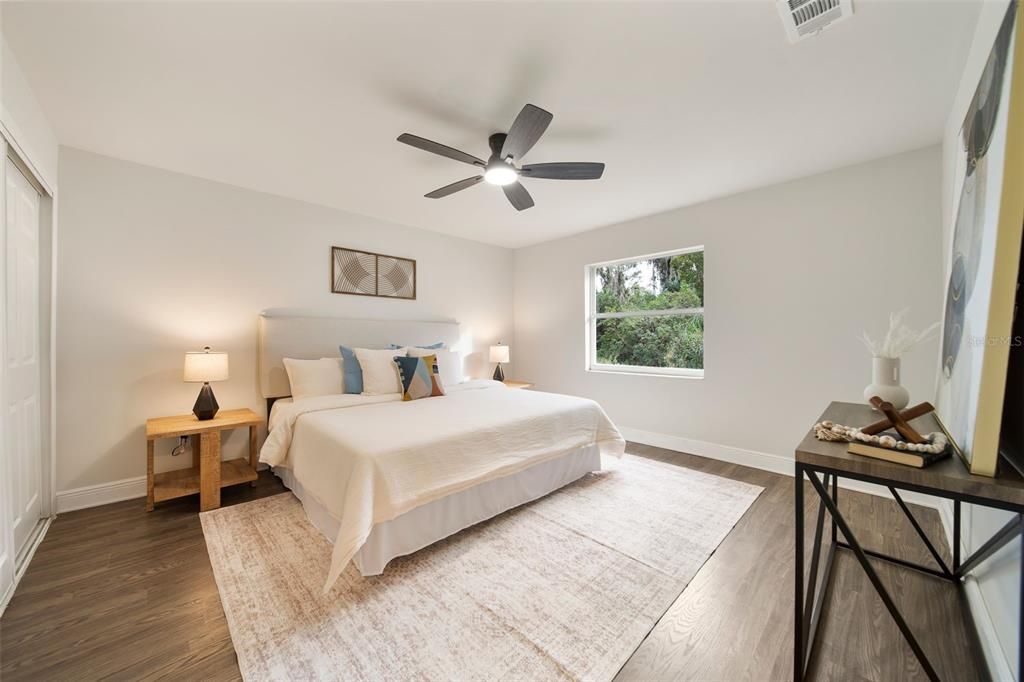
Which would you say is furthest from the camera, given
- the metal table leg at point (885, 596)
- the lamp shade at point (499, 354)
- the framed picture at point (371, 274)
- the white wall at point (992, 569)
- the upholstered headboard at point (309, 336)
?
the lamp shade at point (499, 354)

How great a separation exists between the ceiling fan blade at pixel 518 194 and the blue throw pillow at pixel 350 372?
196 centimetres

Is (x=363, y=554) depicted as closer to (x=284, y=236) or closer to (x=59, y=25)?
(x=59, y=25)

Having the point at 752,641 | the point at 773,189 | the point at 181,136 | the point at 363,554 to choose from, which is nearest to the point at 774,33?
the point at 773,189

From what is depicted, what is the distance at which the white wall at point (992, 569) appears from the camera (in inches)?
45.6

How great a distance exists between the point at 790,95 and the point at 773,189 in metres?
1.43

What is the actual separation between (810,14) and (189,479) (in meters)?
4.36

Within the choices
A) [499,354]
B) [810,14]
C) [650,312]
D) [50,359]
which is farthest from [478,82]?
[499,354]

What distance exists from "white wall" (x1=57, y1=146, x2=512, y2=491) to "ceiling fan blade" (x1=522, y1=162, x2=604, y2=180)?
7.86ft

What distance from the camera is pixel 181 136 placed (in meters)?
2.42

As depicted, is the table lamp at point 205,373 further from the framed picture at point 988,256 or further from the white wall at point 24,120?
the framed picture at point 988,256

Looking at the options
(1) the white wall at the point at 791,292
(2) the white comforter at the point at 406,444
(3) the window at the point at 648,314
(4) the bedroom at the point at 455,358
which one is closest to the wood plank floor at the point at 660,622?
(4) the bedroom at the point at 455,358

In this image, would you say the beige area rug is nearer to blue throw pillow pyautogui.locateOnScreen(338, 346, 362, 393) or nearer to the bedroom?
the bedroom

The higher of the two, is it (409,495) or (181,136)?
(181,136)

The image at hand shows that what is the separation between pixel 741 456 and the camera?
344 centimetres
